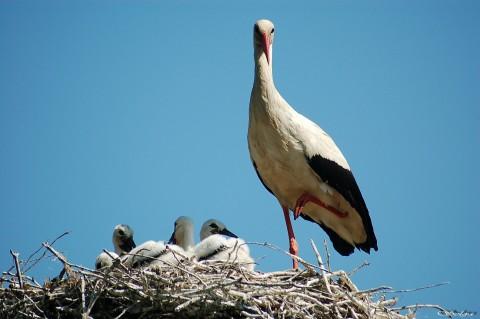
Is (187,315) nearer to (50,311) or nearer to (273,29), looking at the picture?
(50,311)

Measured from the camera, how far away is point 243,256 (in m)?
7.72

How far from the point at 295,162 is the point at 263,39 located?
3.44ft

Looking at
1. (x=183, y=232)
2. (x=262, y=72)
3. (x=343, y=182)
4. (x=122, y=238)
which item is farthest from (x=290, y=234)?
(x=122, y=238)

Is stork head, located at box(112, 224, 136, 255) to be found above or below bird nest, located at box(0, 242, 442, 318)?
above

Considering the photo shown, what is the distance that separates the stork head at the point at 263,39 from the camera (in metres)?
8.49

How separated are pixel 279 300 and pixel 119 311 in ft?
3.12

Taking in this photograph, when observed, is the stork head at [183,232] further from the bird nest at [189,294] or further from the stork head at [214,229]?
the bird nest at [189,294]

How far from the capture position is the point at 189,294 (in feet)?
20.6

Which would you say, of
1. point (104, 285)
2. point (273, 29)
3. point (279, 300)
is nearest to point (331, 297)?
point (279, 300)

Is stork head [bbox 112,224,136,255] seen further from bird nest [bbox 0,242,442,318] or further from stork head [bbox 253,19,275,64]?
bird nest [bbox 0,242,442,318]

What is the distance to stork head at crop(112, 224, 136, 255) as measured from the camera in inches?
357

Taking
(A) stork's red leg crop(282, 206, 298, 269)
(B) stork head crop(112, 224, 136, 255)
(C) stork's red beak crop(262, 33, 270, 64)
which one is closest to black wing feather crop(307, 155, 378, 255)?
(A) stork's red leg crop(282, 206, 298, 269)

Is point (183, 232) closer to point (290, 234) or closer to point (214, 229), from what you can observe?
point (214, 229)

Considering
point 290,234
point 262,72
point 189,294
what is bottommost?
point 189,294
